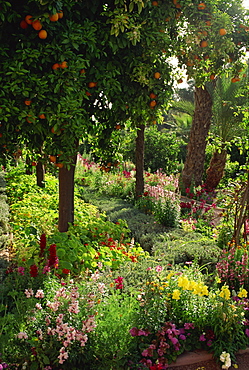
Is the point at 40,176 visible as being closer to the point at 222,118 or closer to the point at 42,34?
the point at 42,34

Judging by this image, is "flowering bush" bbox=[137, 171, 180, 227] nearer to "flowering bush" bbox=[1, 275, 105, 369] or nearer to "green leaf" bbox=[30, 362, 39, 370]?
"flowering bush" bbox=[1, 275, 105, 369]

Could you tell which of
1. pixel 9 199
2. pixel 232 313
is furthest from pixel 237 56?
pixel 9 199

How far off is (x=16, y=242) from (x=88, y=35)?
2671mm

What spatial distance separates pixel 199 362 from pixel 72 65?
2.48 m

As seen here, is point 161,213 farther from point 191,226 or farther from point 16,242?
point 16,242

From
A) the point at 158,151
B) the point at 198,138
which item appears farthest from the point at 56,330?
the point at 158,151

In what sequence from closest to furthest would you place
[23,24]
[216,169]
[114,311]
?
[114,311] → [23,24] → [216,169]

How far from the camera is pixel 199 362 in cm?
252

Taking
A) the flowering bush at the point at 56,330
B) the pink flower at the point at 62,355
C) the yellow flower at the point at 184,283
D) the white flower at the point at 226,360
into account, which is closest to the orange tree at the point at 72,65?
the flowering bush at the point at 56,330

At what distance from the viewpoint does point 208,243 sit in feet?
13.9

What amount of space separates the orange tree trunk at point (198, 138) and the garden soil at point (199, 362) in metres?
6.35

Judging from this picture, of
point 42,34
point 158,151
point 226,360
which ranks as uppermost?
point 42,34

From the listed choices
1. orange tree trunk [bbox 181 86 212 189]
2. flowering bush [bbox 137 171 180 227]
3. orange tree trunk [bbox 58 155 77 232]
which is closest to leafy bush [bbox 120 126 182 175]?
orange tree trunk [bbox 181 86 212 189]

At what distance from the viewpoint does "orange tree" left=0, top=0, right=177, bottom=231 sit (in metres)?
2.56
